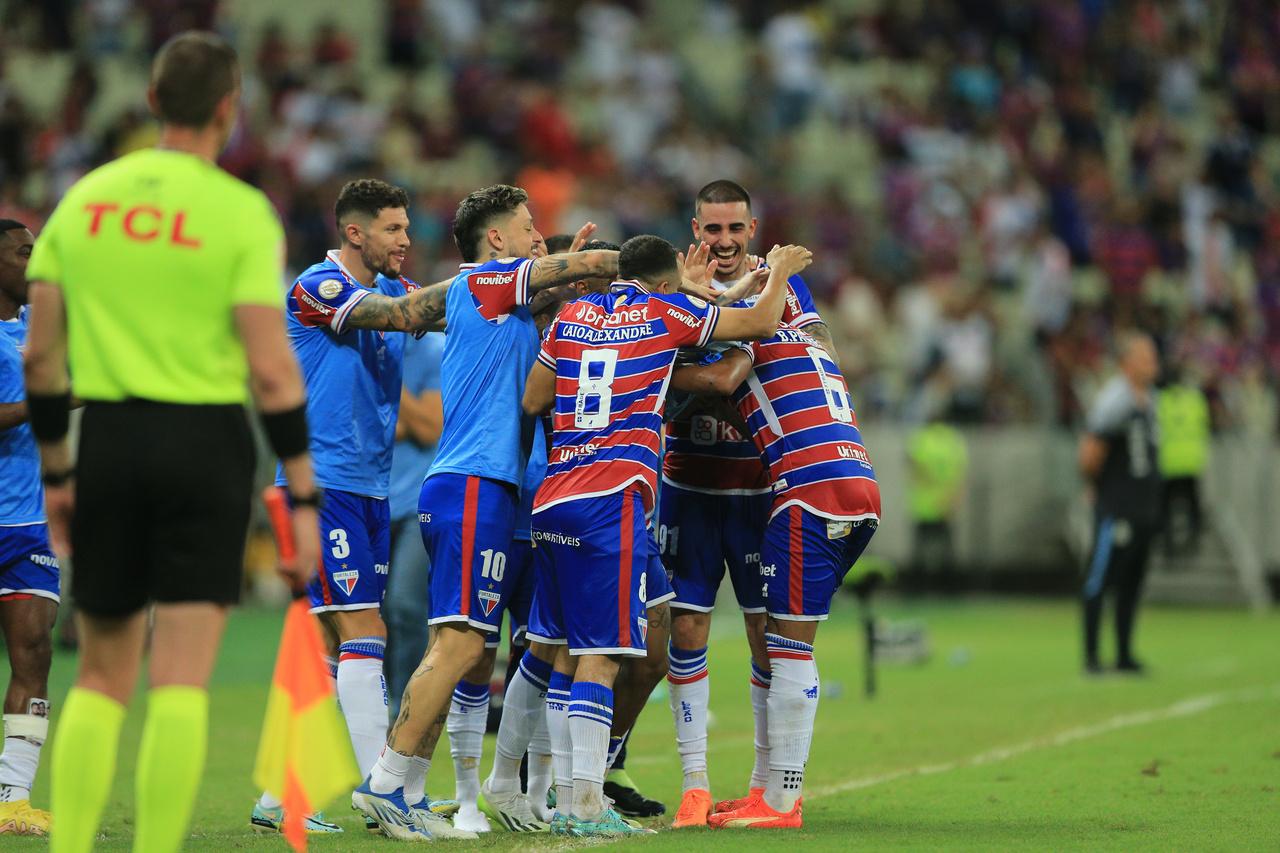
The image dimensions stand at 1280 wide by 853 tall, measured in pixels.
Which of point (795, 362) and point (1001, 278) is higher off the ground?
point (1001, 278)

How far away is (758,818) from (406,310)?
259cm

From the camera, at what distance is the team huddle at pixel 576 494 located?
279 inches

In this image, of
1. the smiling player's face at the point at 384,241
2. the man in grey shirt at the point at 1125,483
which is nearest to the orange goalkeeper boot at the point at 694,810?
the smiling player's face at the point at 384,241

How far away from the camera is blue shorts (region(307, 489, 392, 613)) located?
7.60 m

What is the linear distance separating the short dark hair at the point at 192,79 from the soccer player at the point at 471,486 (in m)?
2.17

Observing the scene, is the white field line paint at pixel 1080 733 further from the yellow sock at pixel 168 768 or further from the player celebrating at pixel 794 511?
the yellow sock at pixel 168 768

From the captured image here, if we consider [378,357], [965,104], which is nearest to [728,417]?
[378,357]

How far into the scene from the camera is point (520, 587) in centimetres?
775

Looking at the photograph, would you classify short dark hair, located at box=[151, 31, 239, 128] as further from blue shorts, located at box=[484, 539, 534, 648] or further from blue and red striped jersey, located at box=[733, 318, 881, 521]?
blue and red striped jersey, located at box=[733, 318, 881, 521]

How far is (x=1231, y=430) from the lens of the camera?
2325 centimetres

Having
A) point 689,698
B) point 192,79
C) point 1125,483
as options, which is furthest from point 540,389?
point 1125,483

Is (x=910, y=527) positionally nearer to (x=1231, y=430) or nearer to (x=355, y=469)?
(x=1231, y=430)

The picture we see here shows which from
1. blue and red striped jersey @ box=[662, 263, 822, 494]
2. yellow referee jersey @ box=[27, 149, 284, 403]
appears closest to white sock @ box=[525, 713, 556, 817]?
blue and red striped jersey @ box=[662, 263, 822, 494]

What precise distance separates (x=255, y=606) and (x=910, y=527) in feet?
27.2
